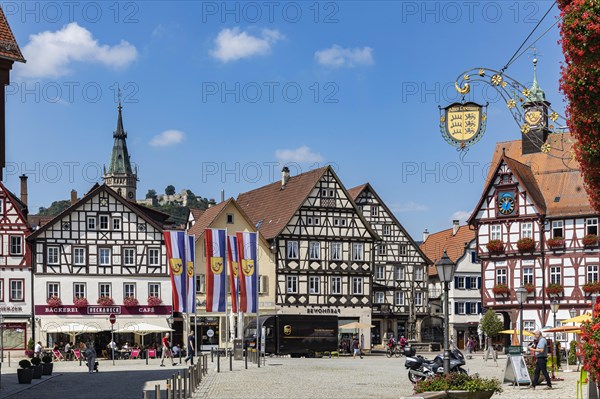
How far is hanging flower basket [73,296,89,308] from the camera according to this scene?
2491 inches

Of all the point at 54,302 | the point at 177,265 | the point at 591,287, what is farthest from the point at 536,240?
the point at 177,265

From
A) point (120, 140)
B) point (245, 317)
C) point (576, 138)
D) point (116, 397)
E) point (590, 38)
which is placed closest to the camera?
point (590, 38)

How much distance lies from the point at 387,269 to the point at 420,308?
3880 mm

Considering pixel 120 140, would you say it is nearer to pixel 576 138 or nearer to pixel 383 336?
pixel 383 336

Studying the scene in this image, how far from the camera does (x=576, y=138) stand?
62.0ft

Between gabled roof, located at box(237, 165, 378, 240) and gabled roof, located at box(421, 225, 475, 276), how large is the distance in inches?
477

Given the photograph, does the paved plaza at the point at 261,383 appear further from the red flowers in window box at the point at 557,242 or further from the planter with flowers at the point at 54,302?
the red flowers in window box at the point at 557,242

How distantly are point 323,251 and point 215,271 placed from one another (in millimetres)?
26295

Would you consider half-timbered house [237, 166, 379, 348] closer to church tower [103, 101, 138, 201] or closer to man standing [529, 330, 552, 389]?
man standing [529, 330, 552, 389]

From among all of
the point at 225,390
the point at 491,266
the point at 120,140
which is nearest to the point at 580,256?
the point at 491,266

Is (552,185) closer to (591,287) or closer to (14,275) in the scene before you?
(591,287)

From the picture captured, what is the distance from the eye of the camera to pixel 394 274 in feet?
252

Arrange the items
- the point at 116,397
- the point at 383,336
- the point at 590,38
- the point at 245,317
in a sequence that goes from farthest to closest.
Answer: the point at 383,336 → the point at 245,317 → the point at 116,397 → the point at 590,38

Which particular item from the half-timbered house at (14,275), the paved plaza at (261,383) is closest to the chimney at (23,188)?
the half-timbered house at (14,275)
